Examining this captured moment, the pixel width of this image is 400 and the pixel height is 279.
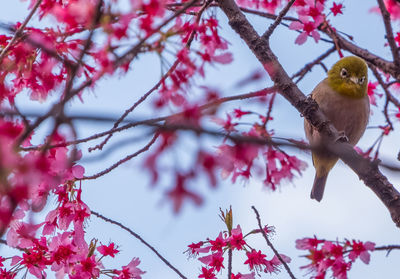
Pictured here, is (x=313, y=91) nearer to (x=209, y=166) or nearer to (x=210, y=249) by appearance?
(x=210, y=249)

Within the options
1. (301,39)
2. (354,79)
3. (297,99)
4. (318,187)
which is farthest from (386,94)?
(318,187)

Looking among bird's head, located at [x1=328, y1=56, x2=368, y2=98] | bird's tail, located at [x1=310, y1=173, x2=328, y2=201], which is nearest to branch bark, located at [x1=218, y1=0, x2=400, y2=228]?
bird's head, located at [x1=328, y1=56, x2=368, y2=98]

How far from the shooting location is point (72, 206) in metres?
3.59

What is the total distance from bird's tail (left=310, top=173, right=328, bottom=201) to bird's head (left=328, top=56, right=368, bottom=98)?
107 centimetres

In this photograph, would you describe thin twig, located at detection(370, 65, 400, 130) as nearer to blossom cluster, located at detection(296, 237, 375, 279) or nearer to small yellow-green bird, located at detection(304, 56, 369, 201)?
small yellow-green bird, located at detection(304, 56, 369, 201)

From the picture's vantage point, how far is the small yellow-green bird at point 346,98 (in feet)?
17.9

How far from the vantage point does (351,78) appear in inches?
219

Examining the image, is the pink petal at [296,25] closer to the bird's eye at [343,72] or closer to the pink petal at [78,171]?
the bird's eye at [343,72]

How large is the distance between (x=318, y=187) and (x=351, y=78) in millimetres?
1290

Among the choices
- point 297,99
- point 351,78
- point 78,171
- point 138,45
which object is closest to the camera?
point 138,45

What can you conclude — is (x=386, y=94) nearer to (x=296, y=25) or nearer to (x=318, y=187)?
(x=296, y=25)

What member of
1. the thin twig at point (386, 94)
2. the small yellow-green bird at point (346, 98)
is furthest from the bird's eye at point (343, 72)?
the thin twig at point (386, 94)

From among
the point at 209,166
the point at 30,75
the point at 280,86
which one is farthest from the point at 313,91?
the point at 209,166

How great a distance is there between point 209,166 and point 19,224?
2.21m
